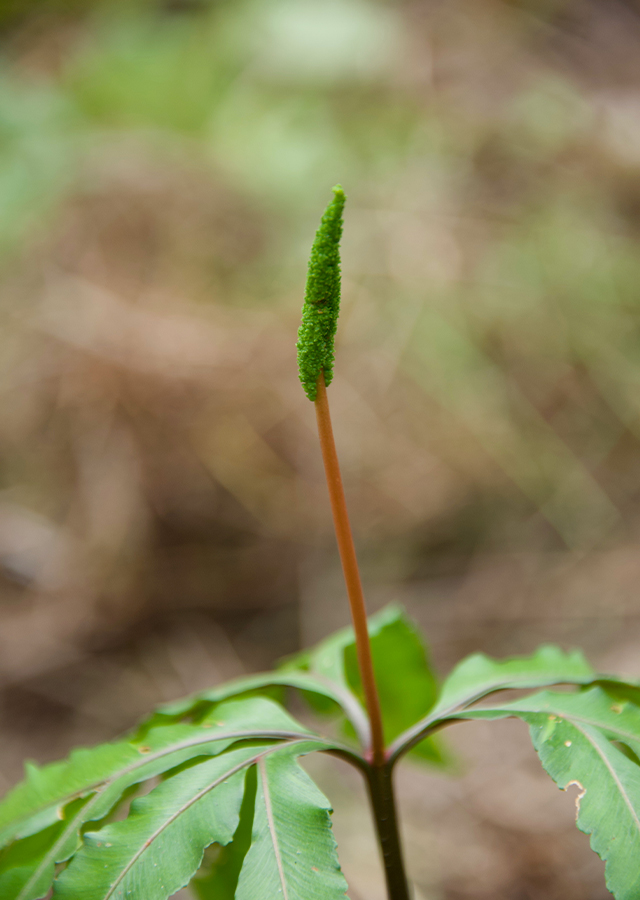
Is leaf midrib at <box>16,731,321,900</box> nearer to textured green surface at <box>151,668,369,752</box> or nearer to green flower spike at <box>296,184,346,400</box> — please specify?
textured green surface at <box>151,668,369,752</box>

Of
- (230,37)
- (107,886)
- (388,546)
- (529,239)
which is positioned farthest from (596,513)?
(230,37)

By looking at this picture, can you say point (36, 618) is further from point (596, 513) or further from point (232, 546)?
point (596, 513)

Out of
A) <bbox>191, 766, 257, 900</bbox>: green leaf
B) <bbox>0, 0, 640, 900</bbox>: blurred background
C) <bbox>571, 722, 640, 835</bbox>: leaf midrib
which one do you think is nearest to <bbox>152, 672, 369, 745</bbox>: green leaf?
<bbox>191, 766, 257, 900</bbox>: green leaf

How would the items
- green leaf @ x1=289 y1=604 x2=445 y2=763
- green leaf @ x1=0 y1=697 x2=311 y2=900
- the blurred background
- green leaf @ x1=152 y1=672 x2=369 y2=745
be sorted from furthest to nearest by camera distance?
the blurred background < green leaf @ x1=289 y1=604 x2=445 y2=763 < green leaf @ x1=152 y1=672 x2=369 y2=745 < green leaf @ x1=0 y1=697 x2=311 y2=900

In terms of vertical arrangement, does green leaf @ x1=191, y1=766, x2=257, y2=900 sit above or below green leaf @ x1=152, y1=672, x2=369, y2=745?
below

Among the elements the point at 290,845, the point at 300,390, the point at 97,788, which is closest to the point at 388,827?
the point at 290,845

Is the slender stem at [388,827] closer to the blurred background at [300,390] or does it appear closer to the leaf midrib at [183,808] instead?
the leaf midrib at [183,808]

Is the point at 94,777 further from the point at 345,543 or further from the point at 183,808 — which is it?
the point at 345,543

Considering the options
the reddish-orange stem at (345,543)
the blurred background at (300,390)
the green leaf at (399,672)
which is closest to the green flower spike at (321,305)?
the reddish-orange stem at (345,543)
